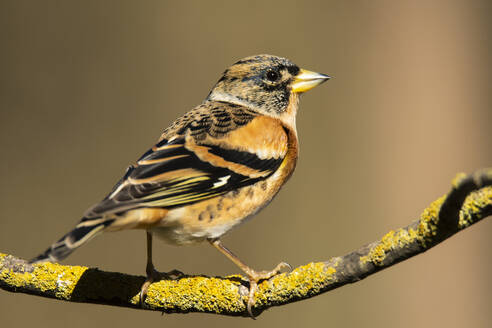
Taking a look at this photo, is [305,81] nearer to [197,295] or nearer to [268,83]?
[268,83]

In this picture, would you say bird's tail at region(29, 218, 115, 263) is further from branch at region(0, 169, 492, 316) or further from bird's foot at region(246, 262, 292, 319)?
bird's foot at region(246, 262, 292, 319)

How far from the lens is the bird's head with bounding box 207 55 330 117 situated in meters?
2.99

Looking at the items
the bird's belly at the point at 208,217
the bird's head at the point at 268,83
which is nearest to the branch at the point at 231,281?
the bird's belly at the point at 208,217

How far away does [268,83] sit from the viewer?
2998 mm

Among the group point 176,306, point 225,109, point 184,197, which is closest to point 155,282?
point 176,306

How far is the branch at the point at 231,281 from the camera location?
147 centimetres

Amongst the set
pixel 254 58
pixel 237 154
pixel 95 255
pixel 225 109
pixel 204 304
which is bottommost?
pixel 95 255

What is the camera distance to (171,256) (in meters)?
4.19

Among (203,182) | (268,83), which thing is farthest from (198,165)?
(268,83)

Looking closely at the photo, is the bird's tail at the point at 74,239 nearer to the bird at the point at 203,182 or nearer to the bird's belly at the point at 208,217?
the bird at the point at 203,182

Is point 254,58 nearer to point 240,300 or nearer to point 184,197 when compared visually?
point 184,197

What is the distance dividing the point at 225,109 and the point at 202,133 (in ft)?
1.06

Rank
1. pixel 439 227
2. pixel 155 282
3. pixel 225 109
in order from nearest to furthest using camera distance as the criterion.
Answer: pixel 439 227, pixel 155 282, pixel 225 109

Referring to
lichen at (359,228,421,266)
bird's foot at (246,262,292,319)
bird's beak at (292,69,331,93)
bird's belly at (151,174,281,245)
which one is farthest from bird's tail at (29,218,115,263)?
bird's beak at (292,69,331,93)
